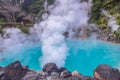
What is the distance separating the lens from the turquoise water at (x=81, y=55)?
12.8 meters

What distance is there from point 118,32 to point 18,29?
8622 mm

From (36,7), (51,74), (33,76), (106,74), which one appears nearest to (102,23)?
(36,7)

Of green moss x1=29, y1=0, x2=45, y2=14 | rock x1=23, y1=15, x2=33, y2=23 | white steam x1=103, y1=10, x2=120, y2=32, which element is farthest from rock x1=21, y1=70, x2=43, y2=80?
green moss x1=29, y1=0, x2=45, y2=14

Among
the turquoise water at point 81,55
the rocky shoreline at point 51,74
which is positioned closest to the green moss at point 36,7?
the turquoise water at point 81,55

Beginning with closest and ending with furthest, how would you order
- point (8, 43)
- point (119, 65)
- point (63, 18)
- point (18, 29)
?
point (119, 65) < point (63, 18) < point (8, 43) < point (18, 29)

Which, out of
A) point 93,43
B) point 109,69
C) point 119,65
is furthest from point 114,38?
point 109,69

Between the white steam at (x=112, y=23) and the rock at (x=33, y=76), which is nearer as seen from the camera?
the rock at (x=33, y=76)

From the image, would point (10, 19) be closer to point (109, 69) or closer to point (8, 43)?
point (8, 43)

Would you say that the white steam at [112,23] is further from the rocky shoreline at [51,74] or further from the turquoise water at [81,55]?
the rocky shoreline at [51,74]

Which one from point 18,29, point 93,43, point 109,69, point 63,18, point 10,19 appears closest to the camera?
point 109,69

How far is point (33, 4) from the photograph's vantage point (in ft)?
89.0

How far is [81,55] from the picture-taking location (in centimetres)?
1465

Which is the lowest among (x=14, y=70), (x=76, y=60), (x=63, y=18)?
(x=76, y=60)

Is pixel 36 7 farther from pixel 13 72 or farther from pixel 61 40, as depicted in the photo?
pixel 13 72
